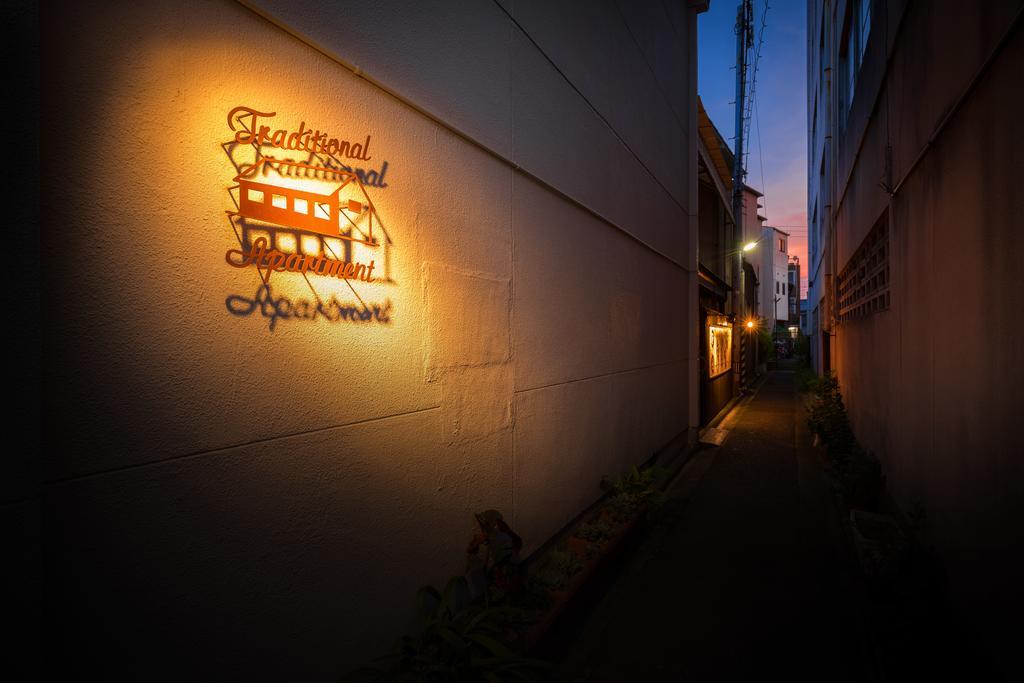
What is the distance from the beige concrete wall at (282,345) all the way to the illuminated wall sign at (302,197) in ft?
0.25

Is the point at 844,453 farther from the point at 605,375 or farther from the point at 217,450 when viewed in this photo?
the point at 217,450

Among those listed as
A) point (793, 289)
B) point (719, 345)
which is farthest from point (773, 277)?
point (719, 345)

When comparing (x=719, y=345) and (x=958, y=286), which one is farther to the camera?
(x=719, y=345)

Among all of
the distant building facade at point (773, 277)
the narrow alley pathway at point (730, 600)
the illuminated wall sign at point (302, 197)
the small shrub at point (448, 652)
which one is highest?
the distant building facade at point (773, 277)

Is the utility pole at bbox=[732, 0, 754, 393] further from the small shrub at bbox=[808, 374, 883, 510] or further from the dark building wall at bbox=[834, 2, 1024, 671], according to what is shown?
the dark building wall at bbox=[834, 2, 1024, 671]

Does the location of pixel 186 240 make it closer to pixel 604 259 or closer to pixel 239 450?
pixel 239 450

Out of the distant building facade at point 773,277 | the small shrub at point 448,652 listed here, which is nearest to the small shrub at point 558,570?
the small shrub at point 448,652

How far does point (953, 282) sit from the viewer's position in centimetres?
390

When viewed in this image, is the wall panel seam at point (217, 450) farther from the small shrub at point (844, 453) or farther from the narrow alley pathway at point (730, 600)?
the small shrub at point (844, 453)

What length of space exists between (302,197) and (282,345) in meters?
0.77

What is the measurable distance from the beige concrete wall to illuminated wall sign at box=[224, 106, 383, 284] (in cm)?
8

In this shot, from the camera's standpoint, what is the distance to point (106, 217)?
1812 millimetres

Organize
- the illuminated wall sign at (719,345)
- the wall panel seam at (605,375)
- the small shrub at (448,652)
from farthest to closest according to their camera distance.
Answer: the illuminated wall sign at (719,345) → the wall panel seam at (605,375) → the small shrub at (448,652)

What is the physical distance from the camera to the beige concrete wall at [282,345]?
5.81 ft
